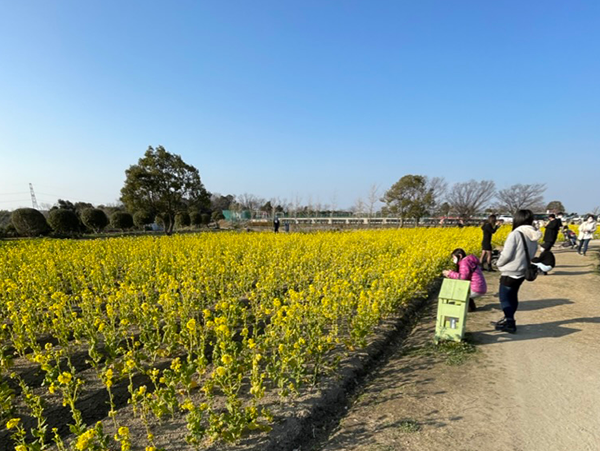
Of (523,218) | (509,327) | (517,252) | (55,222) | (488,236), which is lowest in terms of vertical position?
(509,327)

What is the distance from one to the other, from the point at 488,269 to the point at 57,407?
1036cm

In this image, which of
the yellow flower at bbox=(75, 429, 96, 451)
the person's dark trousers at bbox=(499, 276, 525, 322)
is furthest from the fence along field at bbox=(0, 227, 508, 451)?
the person's dark trousers at bbox=(499, 276, 525, 322)

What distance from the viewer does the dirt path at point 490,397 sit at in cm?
237

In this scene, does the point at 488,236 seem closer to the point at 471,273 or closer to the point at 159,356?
the point at 471,273

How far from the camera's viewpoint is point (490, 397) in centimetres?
292

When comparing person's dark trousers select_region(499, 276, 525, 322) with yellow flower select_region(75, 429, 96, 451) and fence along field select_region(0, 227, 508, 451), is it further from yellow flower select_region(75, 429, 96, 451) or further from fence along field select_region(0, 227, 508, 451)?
yellow flower select_region(75, 429, 96, 451)

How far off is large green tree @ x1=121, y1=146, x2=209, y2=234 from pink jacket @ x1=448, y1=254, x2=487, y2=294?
67.1ft

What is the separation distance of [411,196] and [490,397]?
29845mm

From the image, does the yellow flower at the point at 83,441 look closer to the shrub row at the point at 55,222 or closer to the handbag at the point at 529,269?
the handbag at the point at 529,269

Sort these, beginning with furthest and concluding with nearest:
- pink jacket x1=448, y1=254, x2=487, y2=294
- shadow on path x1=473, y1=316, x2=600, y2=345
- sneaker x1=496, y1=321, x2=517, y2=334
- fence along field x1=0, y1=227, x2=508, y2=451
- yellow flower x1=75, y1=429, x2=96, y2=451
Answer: pink jacket x1=448, y1=254, x2=487, y2=294 < sneaker x1=496, y1=321, x2=517, y2=334 < shadow on path x1=473, y1=316, x2=600, y2=345 < fence along field x1=0, y1=227, x2=508, y2=451 < yellow flower x1=75, y1=429, x2=96, y2=451

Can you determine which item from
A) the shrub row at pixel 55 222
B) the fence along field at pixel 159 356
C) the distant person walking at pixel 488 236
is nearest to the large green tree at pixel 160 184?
the shrub row at pixel 55 222

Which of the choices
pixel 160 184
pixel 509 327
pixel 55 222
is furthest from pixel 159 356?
pixel 55 222

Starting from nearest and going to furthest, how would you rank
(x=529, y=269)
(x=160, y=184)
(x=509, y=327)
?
1. (x=529, y=269)
2. (x=509, y=327)
3. (x=160, y=184)

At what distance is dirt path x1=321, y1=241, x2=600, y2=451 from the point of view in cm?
237
